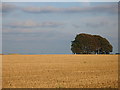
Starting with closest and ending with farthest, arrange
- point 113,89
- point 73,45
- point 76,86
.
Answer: point 113,89 < point 76,86 < point 73,45

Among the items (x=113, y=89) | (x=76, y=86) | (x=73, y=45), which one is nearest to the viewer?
(x=113, y=89)

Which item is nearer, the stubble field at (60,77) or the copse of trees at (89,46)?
the stubble field at (60,77)

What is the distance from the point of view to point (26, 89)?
16.5 m

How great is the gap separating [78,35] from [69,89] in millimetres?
103037

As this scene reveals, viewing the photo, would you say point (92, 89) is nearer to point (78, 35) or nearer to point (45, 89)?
point (45, 89)

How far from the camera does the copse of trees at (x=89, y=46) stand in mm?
111688

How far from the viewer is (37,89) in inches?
642

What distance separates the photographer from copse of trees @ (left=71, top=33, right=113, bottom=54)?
11169 cm

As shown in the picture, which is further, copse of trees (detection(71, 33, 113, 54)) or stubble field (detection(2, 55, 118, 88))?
copse of trees (detection(71, 33, 113, 54))

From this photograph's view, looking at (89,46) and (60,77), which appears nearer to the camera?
(60,77)

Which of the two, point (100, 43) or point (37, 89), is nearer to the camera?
point (37, 89)

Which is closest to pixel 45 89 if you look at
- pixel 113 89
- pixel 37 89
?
pixel 37 89

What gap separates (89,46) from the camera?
11375cm

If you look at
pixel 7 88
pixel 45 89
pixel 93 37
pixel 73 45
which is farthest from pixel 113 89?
pixel 93 37
